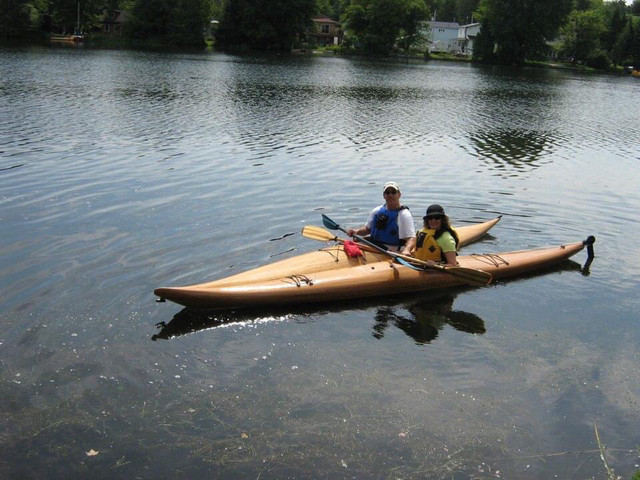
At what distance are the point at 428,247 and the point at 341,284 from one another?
5.44ft

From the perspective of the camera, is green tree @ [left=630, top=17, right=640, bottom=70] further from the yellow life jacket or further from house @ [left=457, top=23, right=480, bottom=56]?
the yellow life jacket

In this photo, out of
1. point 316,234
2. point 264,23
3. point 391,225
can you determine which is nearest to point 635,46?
point 264,23

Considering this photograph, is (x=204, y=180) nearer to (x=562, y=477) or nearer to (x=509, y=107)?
(x=562, y=477)

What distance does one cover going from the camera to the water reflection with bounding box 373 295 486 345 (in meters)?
8.81

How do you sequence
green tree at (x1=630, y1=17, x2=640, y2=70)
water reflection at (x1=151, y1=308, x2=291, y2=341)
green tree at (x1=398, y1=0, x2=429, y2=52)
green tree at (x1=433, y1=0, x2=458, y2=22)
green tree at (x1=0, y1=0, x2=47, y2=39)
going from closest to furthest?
1. water reflection at (x1=151, y1=308, x2=291, y2=341)
2. green tree at (x1=0, y1=0, x2=47, y2=39)
3. green tree at (x1=398, y1=0, x2=429, y2=52)
4. green tree at (x1=630, y1=17, x2=640, y2=70)
5. green tree at (x1=433, y1=0, x2=458, y2=22)

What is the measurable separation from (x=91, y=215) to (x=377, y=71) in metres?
52.4

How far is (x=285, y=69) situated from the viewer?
5644 cm

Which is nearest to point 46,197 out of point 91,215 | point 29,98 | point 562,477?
point 91,215

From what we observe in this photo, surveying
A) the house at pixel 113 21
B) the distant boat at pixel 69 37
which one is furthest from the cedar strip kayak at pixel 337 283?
the house at pixel 113 21

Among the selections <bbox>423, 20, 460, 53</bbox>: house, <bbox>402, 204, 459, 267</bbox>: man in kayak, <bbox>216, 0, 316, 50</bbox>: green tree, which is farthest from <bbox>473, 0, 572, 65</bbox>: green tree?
<bbox>402, 204, 459, 267</bbox>: man in kayak

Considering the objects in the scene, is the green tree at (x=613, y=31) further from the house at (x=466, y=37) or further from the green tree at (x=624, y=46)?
the house at (x=466, y=37)

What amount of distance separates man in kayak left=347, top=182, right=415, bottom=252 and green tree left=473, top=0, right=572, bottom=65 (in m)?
79.9

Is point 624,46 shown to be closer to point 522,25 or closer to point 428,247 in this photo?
point 522,25

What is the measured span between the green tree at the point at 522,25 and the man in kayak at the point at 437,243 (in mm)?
80286
